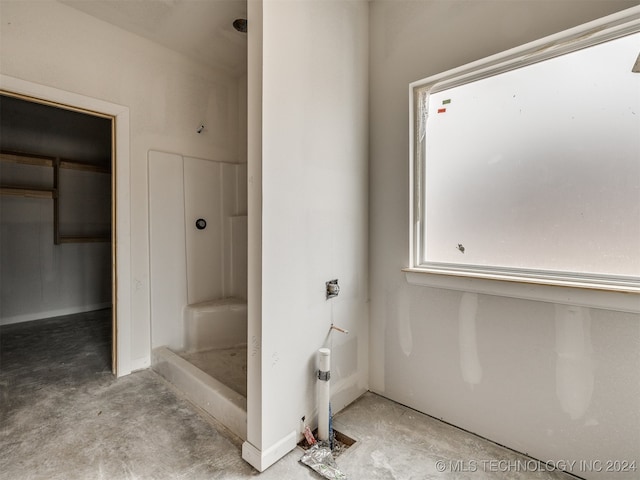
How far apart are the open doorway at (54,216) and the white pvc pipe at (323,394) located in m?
2.57

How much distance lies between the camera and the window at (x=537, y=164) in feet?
4.37

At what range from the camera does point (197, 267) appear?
9.34 feet

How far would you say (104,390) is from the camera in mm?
2119

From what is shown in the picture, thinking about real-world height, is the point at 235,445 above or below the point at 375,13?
below

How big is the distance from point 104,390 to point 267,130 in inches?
85.5

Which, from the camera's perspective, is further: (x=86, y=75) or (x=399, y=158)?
(x=86, y=75)

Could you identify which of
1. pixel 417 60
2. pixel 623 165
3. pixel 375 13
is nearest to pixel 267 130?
pixel 417 60

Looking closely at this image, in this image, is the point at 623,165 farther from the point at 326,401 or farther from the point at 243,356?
the point at 243,356

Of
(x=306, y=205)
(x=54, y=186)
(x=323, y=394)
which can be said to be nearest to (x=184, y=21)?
(x=306, y=205)

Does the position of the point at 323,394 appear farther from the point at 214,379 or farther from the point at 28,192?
the point at 28,192

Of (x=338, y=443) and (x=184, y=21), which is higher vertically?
(x=184, y=21)

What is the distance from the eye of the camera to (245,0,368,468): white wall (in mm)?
1455

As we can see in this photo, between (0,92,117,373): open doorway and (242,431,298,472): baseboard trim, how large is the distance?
237 centimetres

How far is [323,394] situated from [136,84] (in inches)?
108
